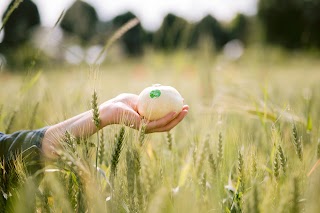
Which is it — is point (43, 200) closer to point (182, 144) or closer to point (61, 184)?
point (61, 184)

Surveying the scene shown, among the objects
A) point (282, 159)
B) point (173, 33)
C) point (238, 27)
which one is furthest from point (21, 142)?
point (238, 27)

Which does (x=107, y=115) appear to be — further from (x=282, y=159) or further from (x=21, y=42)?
(x=21, y=42)

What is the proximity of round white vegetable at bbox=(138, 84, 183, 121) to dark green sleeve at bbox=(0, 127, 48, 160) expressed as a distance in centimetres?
33

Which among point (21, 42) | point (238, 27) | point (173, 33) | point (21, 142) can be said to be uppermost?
point (173, 33)

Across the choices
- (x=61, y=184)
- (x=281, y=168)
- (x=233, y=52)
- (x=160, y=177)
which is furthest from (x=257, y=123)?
(x=233, y=52)

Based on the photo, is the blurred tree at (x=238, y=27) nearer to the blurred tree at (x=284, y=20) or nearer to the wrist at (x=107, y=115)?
the blurred tree at (x=284, y=20)

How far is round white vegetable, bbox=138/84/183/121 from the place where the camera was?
123cm

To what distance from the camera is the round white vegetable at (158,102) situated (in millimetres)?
1226

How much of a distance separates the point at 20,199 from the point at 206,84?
2347mm

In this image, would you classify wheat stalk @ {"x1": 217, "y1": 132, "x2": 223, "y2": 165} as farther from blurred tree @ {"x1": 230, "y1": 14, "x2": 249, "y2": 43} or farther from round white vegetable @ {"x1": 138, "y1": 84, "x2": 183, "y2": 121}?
blurred tree @ {"x1": 230, "y1": 14, "x2": 249, "y2": 43}

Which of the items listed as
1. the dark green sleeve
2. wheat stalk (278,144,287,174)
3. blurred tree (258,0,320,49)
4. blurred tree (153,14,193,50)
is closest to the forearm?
the dark green sleeve

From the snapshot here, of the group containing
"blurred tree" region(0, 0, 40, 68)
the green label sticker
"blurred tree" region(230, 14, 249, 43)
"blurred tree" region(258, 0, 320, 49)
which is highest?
the green label sticker

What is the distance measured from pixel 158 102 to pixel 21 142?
1.54 feet

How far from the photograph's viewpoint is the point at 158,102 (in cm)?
123
